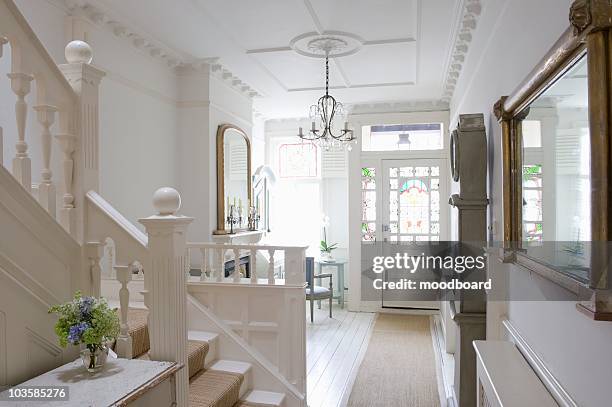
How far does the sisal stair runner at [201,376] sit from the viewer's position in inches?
105

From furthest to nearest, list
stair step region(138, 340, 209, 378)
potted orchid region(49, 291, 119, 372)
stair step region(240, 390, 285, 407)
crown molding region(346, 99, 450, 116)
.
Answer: crown molding region(346, 99, 450, 116) → stair step region(240, 390, 285, 407) → stair step region(138, 340, 209, 378) → potted orchid region(49, 291, 119, 372)

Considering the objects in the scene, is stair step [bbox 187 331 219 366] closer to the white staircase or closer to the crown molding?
the white staircase

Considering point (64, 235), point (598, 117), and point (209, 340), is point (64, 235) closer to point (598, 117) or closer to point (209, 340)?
point (209, 340)

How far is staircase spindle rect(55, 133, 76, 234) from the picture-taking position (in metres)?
1.90

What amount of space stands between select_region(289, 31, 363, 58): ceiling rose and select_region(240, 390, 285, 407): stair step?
276 centimetres

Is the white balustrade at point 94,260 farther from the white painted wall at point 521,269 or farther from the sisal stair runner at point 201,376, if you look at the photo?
the white painted wall at point 521,269

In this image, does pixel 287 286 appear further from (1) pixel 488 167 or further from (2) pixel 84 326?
(2) pixel 84 326

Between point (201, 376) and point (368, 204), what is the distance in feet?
13.7

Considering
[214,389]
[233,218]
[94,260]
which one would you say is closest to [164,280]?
[94,260]

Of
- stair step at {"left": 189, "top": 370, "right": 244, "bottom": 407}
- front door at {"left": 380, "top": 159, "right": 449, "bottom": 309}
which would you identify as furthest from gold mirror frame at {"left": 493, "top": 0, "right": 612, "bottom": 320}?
front door at {"left": 380, "top": 159, "right": 449, "bottom": 309}

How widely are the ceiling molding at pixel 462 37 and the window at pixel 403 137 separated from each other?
1.24 m

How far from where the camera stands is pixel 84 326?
5.23 ft

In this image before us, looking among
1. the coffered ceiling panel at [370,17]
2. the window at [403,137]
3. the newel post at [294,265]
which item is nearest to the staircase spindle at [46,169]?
the newel post at [294,265]

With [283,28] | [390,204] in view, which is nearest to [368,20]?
[283,28]
